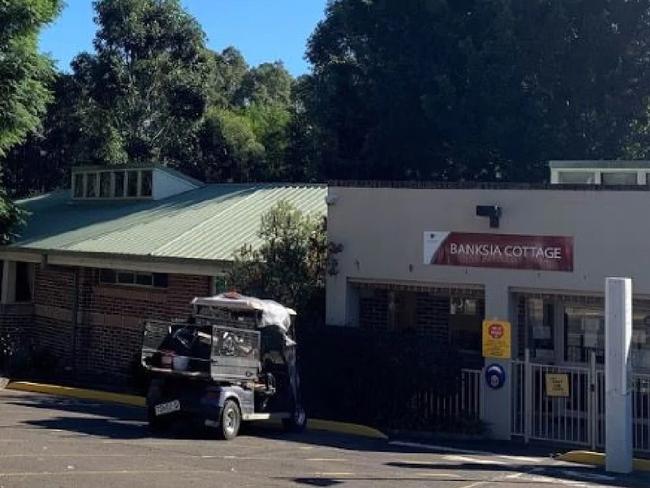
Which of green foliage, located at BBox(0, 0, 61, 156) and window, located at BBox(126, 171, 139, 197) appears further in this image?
window, located at BBox(126, 171, 139, 197)

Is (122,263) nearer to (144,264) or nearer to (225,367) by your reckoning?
(144,264)

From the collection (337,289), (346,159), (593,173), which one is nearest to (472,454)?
(337,289)

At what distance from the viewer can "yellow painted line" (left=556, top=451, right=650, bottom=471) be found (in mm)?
14523

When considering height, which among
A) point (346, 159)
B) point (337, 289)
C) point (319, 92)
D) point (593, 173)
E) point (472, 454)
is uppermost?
point (319, 92)

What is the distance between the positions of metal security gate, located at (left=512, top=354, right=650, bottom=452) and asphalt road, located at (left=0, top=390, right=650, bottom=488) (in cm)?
83

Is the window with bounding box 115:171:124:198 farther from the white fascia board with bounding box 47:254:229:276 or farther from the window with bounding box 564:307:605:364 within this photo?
the window with bounding box 564:307:605:364

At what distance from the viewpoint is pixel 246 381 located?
1573 cm

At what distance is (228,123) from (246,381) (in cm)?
3219

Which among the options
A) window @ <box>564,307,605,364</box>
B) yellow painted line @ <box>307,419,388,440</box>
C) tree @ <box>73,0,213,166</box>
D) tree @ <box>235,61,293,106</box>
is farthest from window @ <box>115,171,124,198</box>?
tree @ <box>235,61,293,106</box>

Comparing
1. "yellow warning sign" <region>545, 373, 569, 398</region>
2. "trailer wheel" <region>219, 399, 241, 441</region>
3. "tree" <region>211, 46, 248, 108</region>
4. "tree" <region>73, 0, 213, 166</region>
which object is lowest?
"trailer wheel" <region>219, 399, 241, 441</region>

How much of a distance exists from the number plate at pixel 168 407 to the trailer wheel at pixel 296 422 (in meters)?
2.30

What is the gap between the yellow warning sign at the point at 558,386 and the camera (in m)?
16.2

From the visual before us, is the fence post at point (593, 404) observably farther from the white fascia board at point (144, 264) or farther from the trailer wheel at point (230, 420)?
the white fascia board at point (144, 264)

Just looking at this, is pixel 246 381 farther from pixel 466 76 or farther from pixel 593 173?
pixel 466 76
